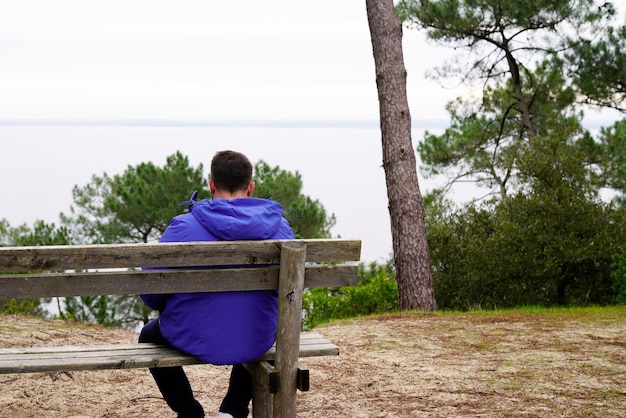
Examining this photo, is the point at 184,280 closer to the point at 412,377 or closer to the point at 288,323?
the point at 288,323

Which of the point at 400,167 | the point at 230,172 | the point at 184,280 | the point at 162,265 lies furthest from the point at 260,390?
the point at 400,167

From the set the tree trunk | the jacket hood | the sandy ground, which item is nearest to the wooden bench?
the jacket hood

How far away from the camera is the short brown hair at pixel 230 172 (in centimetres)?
349

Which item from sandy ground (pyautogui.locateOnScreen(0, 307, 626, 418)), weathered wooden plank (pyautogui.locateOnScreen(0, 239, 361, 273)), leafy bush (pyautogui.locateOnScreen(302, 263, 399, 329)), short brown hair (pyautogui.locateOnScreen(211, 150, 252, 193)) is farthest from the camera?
leafy bush (pyautogui.locateOnScreen(302, 263, 399, 329))

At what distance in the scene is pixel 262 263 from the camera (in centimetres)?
327

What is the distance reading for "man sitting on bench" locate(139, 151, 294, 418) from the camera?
331cm

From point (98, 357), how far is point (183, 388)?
1.51ft

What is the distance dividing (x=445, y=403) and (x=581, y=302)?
7.24 metres

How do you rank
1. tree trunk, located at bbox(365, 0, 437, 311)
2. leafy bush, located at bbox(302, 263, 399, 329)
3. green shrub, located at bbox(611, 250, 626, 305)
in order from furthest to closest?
1. leafy bush, located at bbox(302, 263, 399, 329)
2. green shrub, located at bbox(611, 250, 626, 305)
3. tree trunk, located at bbox(365, 0, 437, 311)

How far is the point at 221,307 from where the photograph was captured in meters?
3.30

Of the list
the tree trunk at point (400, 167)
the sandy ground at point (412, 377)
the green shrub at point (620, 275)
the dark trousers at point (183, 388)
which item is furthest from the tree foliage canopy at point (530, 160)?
the dark trousers at point (183, 388)

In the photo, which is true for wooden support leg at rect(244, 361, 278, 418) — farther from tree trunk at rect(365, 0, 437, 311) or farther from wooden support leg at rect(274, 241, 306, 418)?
tree trunk at rect(365, 0, 437, 311)

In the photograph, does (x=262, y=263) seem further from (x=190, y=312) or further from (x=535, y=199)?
(x=535, y=199)

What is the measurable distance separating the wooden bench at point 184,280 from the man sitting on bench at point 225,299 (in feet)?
0.27
